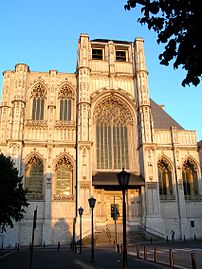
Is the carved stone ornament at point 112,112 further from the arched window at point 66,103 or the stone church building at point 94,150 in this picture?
the arched window at point 66,103

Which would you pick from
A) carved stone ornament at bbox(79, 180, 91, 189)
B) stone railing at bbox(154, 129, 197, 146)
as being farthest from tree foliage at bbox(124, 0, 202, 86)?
stone railing at bbox(154, 129, 197, 146)

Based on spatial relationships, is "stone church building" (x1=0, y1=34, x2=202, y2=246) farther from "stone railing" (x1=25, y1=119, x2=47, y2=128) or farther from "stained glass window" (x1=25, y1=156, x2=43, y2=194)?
"stained glass window" (x1=25, y1=156, x2=43, y2=194)

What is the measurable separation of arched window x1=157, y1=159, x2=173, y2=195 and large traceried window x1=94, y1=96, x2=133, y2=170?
3.95m

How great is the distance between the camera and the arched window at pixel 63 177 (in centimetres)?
3138

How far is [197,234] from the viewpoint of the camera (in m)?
32.3

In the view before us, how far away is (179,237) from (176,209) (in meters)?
2.84

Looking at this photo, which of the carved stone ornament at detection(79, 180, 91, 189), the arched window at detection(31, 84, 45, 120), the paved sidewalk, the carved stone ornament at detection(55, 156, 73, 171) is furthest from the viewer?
the arched window at detection(31, 84, 45, 120)

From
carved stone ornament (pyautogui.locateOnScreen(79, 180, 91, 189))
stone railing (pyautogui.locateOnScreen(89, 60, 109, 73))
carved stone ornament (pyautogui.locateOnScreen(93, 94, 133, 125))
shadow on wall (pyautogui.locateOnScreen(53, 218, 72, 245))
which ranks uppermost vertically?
stone railing (pyautogui.locateOnScreen(89, 60, 109, 73))

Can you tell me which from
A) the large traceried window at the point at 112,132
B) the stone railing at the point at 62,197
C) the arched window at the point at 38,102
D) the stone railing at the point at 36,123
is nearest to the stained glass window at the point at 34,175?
the stone railing at the point at 62,197

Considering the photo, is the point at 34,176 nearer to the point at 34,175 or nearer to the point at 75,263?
the point at 34,175

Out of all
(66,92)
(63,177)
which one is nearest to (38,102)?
(66,92)

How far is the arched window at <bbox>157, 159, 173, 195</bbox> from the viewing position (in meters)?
33.5

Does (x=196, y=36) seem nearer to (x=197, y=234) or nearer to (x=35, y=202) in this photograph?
(x=35, y=202)

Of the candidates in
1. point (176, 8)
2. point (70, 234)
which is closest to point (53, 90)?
point (70, 234)
